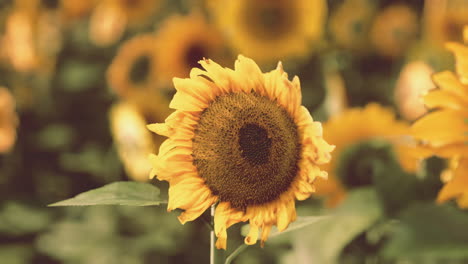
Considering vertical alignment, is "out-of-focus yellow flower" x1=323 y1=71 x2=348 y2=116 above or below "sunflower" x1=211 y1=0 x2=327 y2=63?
below

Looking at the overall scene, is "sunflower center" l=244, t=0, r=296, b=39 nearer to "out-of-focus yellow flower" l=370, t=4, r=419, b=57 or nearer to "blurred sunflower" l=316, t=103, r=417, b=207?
"out-of-focus yellow flower" l=370, t=4, r=419, b=57

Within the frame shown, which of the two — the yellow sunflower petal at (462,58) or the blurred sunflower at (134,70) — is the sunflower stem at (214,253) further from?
the blurred sunflower at (134,70)

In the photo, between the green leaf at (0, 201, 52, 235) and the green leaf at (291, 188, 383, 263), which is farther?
the green leaf at (0, 201, 52, 235)

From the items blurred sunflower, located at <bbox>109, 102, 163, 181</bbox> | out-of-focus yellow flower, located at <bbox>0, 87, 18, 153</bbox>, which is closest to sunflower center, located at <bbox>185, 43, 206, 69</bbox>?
blurred sunflower, located at <bbox>109, 102, 163, 181</bbox>

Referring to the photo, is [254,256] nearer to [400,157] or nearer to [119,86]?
[400,157]

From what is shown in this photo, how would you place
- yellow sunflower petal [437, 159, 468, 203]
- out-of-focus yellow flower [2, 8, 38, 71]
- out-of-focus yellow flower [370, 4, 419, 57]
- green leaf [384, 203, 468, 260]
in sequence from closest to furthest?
green leaf [384, 203, 468, 260], yellow sunflower petal [437, 159, 468, 203], out-of-focus yellow flower [370, 4, 419, 57], out-of-focus yellow flower [2, 8, 38, 71]

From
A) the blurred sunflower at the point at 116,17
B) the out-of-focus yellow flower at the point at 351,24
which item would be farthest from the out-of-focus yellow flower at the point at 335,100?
the blurred sunflower at the point at 116,17
